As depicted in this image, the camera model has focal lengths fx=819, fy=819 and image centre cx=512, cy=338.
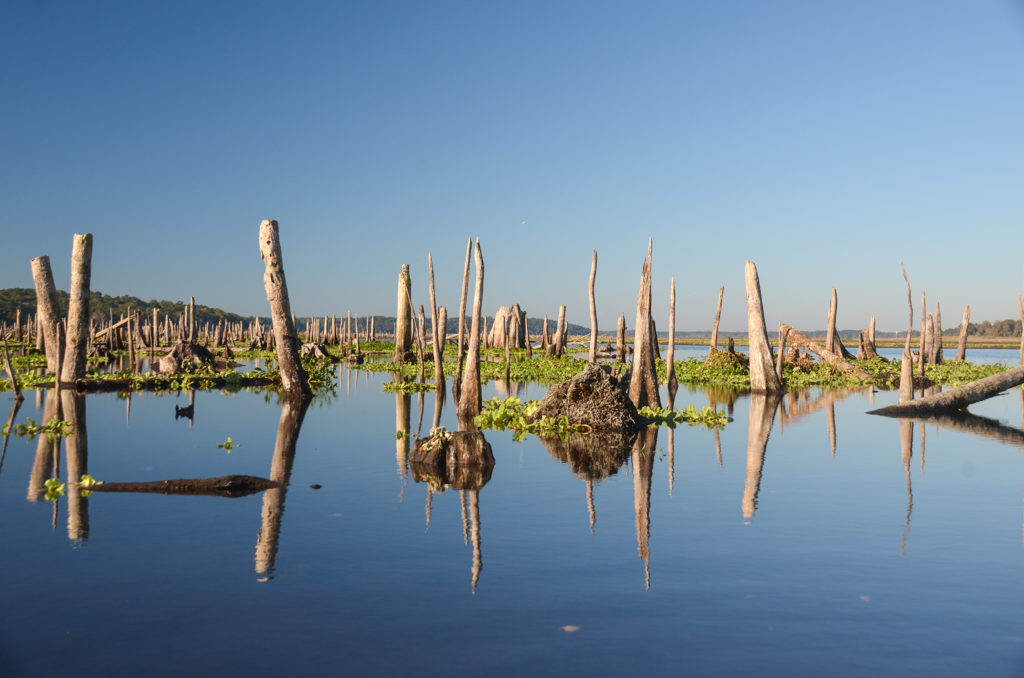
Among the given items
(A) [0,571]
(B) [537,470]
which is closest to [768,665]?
(A) [0,571]

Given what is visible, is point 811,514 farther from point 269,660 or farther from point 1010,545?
point 269,660

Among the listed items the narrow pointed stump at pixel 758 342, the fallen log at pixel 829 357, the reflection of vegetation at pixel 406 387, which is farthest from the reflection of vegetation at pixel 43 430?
the fallen log at pixel 829 357

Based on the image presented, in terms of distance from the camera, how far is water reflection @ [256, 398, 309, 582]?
7348mm

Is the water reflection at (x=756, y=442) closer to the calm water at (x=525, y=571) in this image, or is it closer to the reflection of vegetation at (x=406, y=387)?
the calm water at (x=525, y=571)

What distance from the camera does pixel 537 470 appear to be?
40.3 feet

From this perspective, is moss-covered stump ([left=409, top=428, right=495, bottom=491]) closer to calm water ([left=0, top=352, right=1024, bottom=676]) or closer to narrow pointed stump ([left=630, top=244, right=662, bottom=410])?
calm water ([left=0, top=352, right=1024, bottom=676])

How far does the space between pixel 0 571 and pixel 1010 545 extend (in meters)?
9.46

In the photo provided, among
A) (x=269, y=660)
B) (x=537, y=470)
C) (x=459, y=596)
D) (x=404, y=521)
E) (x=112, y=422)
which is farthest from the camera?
(x=112, y=422)

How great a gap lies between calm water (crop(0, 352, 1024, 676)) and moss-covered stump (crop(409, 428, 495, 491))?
0.39 metres

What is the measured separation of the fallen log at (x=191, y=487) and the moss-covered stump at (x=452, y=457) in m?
2.37

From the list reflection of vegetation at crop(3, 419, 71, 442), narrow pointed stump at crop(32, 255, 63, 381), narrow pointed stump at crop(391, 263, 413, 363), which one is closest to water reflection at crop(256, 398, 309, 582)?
reflection of vegetation at crop(3, 419, 71, 442)

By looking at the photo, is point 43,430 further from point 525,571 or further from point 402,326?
point 402,326

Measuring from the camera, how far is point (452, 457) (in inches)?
478

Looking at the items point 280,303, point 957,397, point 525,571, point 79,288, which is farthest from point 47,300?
point 957,397
